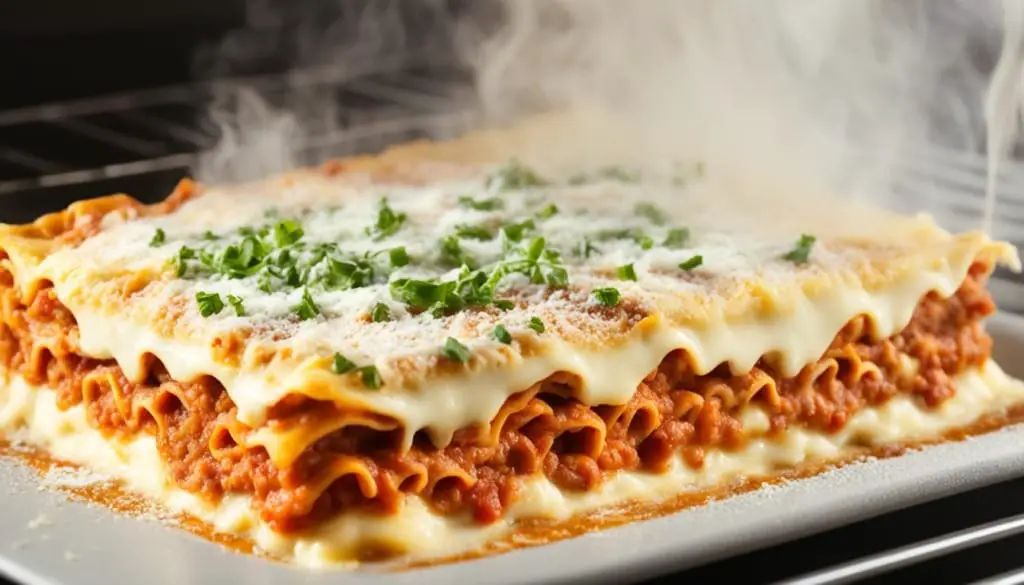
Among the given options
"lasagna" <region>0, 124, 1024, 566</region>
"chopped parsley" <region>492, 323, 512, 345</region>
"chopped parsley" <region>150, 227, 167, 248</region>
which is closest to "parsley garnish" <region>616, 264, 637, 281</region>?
"lasagna" <region>0, 124, 1024, 566</region>

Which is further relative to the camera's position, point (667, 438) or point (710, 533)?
point (667, 438)

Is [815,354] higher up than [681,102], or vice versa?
[681,102]

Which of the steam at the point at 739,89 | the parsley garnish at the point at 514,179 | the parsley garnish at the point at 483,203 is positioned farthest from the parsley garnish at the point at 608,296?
the steam at the point at 739,89

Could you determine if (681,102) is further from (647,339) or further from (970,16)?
(647,339)

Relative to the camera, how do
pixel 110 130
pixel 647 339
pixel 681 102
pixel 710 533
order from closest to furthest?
pixel 710 533, pixel 647 339, pixel 681 102, pixel 110 130

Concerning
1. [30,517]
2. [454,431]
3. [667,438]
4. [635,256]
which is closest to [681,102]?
[635,256]
